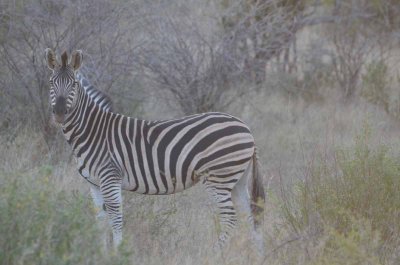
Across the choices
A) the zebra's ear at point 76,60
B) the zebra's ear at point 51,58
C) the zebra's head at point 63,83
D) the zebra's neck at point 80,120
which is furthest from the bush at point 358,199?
the zebra's ear at point 51,58

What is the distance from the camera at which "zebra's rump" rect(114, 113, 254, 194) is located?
6719 mm

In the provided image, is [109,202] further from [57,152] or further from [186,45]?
[186,45]

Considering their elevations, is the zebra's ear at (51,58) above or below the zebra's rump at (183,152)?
above

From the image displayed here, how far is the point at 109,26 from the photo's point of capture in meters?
9.73

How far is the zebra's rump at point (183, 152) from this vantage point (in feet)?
22.0

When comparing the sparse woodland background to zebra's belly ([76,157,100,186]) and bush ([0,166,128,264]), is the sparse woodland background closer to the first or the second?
bush ([0,166,128,264])

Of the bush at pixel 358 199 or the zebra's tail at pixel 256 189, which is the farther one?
the zebra's tail at pixel 256 189

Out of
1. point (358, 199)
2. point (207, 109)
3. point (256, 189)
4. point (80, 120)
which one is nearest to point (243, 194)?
point (256, 189)

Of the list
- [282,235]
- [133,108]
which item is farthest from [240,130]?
[133,108]

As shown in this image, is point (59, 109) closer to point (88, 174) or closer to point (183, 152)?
point (88, 174)

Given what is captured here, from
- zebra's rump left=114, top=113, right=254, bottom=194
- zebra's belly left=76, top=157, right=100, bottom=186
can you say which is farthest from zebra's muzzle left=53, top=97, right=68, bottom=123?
zebra's rump left=114, top=113, right=254, bottom=194

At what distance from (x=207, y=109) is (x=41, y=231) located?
7.41m

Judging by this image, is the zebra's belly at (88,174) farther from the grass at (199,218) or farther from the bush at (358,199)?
the bush at (358,199)

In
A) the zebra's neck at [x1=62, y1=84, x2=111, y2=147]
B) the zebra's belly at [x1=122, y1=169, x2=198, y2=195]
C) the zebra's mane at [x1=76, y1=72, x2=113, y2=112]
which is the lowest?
the zebra's belly at [x1=122, y1=169, x2=198, y2=195]
